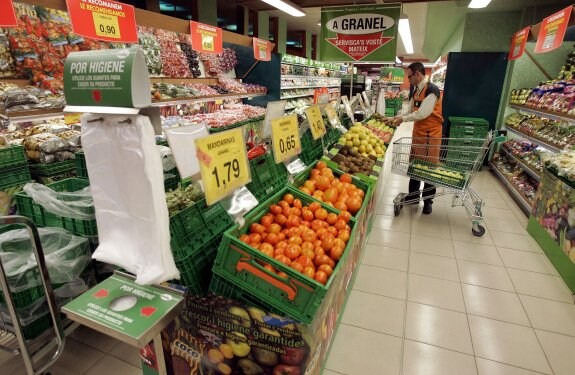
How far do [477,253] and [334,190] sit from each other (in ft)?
7.98

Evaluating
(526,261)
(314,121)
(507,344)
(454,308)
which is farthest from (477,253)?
(314,121)

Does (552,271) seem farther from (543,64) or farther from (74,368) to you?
(543,64)

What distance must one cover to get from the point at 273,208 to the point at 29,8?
378cm

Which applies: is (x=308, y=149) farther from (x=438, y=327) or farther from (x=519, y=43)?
(x=519, y=43)

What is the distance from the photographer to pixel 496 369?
2332 mm

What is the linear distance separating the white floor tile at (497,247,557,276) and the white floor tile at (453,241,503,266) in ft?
0.25

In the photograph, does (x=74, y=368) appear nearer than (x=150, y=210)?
No

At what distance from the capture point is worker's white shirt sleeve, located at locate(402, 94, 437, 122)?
15.0 feet

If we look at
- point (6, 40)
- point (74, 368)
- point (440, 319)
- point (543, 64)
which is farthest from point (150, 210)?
point (543, 64)

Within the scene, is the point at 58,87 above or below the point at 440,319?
above

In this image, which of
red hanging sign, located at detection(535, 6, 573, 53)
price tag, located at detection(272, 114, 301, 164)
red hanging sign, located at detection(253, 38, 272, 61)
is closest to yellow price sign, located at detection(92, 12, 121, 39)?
price tag, located at detection(272, 114, 301, 164)

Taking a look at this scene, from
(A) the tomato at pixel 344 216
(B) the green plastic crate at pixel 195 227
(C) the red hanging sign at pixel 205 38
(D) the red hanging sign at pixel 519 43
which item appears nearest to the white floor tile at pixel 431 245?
(A) the tomato at pixel 344 216

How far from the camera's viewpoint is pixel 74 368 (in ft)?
7.41

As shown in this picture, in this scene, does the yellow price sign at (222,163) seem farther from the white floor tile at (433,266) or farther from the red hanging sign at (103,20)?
the red hanging sign at (103,20)
